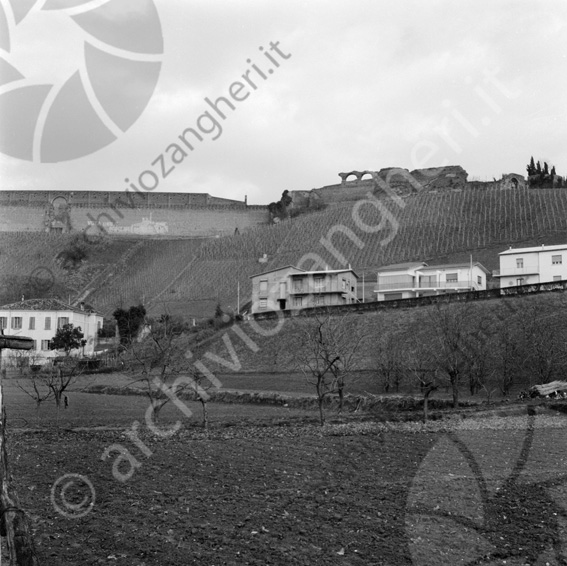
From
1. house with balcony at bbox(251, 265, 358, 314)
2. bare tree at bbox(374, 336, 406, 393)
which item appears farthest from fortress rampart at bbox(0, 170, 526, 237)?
bare tree at bbox(374, 336, 406, 393)

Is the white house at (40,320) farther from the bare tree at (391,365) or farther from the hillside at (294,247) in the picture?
the bare tree at (391,365)

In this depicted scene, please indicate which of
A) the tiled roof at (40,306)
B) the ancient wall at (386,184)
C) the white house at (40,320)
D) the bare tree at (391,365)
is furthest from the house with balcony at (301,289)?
the ancient wall at (386,184)

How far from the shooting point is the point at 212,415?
21.4 meters

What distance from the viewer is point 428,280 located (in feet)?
163

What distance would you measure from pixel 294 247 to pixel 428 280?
1414 inches

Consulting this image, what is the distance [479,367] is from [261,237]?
6726cm

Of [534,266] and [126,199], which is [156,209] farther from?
[534,266]

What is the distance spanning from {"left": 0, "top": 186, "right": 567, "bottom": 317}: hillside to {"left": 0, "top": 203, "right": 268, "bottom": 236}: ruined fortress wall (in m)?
5.35

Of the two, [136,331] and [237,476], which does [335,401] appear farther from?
[136,331]

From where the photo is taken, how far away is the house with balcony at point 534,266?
152 feet

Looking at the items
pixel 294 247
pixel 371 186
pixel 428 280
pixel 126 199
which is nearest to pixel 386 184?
pixel 371 186

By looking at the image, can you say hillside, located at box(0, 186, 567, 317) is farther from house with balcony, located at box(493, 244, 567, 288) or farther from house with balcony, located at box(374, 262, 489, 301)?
house with balcony, located at box(493, 244, 567, 288)

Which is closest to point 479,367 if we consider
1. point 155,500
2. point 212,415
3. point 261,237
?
point 212,415

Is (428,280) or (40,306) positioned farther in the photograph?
(40,306)
